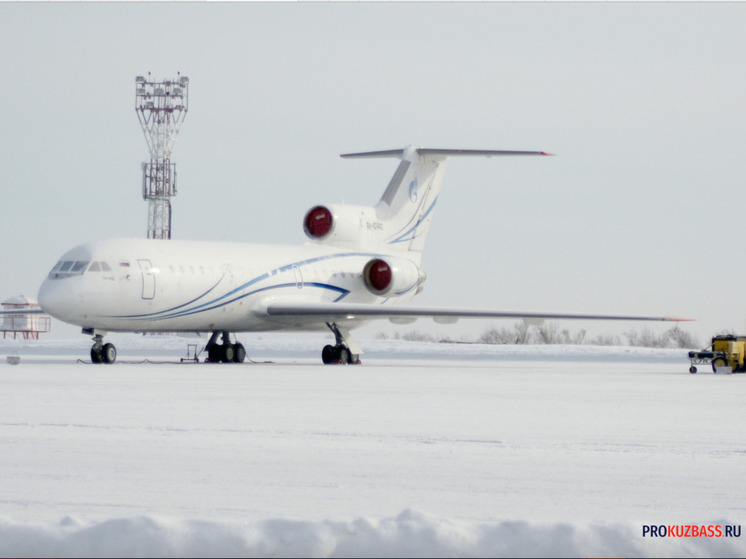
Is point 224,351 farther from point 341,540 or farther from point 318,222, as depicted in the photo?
point 341,540

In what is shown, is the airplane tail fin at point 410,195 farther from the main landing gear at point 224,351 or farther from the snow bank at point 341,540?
the snow bank at point 341,540

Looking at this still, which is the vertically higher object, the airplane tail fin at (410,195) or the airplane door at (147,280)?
the airplane tail fin at (410,195)

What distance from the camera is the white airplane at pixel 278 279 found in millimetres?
28719

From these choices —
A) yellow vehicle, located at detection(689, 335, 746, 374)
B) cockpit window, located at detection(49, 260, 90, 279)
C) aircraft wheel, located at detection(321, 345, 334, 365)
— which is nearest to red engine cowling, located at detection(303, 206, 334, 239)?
aircraft wheel, located at detection(321, 345, 334, 365)

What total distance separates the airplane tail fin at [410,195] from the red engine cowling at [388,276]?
168cm

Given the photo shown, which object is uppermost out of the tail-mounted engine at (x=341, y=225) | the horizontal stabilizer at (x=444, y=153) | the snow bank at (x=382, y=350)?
the horizontal stabilizer at (x=444, y=153)

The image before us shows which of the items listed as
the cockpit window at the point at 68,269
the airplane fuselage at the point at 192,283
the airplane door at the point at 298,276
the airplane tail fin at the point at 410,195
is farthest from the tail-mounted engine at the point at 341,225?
the cockpit window at the point at 68,269

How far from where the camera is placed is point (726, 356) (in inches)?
1134

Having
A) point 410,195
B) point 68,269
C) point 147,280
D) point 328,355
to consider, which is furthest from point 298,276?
point 68,269

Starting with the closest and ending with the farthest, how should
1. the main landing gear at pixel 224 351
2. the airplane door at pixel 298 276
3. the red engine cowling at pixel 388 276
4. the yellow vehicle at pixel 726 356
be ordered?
the yellow vehicle at pixel 726 356 < the main landing gear at pixel 224 351 < the airplane door at pixel 298 276 < the red engine cowling at pixel 388 276

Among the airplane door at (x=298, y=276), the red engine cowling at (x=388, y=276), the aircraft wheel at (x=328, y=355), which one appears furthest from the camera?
the red engine cowling at (x=388, y=276)

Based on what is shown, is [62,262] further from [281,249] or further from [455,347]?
[455,347]

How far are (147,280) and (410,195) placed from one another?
11550mm

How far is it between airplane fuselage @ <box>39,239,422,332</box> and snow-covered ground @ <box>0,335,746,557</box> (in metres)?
12.5
